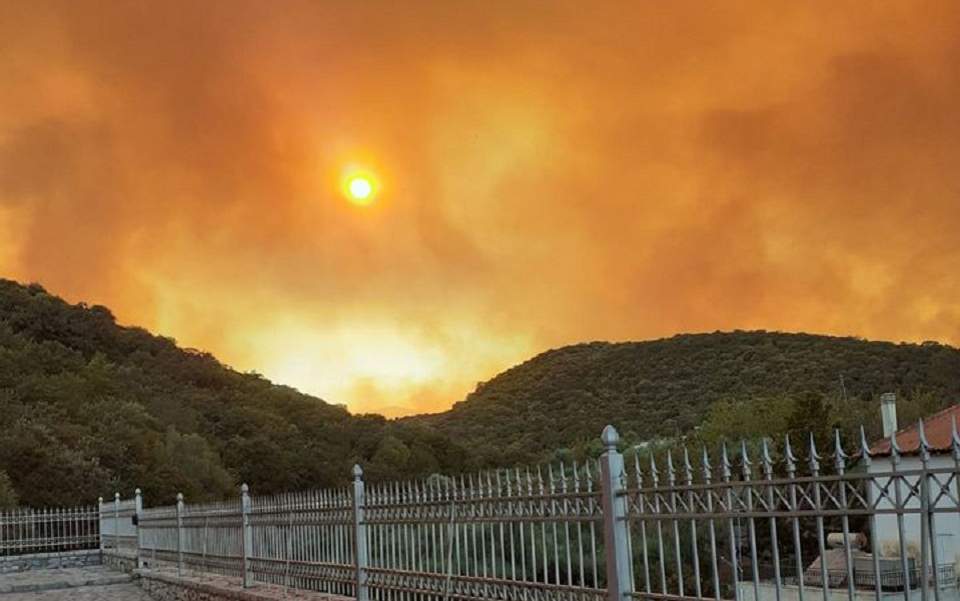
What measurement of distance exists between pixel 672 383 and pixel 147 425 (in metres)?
28.7

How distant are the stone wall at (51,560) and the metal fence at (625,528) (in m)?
15.1

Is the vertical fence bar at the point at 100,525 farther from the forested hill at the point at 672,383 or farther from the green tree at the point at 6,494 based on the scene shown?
the forested hill at the point at 672,383

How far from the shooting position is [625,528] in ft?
19.3

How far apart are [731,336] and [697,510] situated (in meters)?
56.2

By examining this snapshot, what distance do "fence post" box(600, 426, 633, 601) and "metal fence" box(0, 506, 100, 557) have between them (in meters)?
24.4

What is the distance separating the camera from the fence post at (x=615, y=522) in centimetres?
583

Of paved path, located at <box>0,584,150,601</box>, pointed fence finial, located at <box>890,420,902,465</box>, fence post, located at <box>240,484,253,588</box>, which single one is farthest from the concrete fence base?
pointed fence finial, located at <box>890,420,902,465</box>

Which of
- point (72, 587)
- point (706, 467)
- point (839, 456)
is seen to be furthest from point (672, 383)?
point (839, 456)

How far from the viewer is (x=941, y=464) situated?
4.14 m

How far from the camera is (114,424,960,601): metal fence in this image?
434cm

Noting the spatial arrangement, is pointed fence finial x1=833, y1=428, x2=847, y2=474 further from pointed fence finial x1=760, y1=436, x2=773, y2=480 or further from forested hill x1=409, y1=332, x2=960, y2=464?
forested hill x1=409, y1=332, x2=960, y2=464

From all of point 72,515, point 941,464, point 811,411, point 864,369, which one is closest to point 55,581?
point 72,515

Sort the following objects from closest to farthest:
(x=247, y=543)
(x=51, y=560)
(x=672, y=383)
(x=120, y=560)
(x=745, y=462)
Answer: (x=745, y=462) < (x=247, y=543) < (x=120, y=560) < (x=51, y=560) < (x=672, y=383)

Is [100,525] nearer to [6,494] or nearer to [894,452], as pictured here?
A: [6,494]
